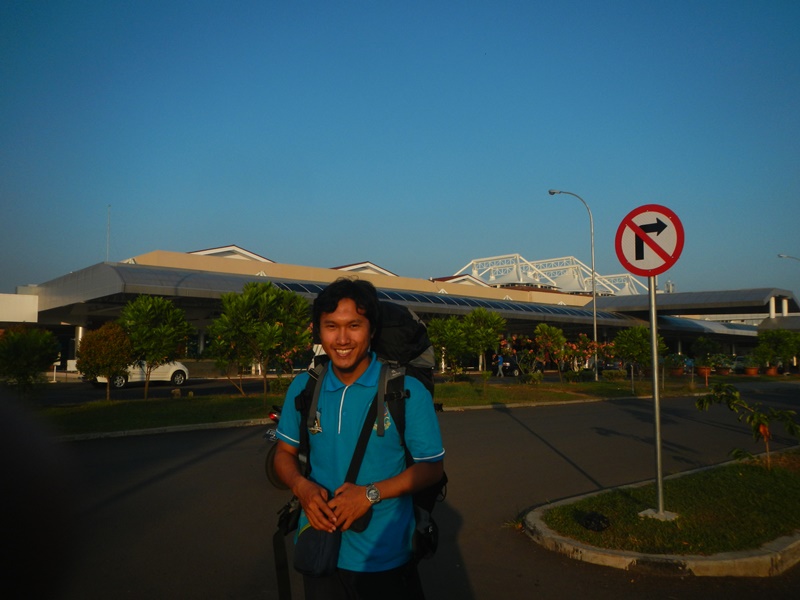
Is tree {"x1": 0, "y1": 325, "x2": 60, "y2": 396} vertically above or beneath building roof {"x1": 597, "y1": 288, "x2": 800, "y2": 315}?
beneath

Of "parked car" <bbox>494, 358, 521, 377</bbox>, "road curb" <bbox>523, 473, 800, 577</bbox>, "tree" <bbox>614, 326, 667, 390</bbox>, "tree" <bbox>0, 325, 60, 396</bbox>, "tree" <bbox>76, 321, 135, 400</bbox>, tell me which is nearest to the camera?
"road curb" <bbox>523, 473, 800, 577</bbox>

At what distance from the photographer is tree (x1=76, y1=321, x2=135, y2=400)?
690 inches

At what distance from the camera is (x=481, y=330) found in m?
29.0

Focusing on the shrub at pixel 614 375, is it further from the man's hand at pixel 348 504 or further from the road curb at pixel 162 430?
the man's hand at pixel 348 504

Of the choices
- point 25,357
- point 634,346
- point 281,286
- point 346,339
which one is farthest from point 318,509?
point 281,286

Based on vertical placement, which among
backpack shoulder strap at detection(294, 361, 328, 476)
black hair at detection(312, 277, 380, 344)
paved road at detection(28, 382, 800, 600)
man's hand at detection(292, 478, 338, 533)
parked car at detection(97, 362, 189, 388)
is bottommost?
paved road at detection(28, 382, 800, 600)

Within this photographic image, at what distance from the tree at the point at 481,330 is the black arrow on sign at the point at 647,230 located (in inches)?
874

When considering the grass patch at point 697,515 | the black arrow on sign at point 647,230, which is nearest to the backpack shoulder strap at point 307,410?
the grass patch at point 697,515

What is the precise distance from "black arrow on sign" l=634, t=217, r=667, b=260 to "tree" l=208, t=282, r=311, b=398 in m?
13.8

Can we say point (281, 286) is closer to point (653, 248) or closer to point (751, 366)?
point (653, 248)

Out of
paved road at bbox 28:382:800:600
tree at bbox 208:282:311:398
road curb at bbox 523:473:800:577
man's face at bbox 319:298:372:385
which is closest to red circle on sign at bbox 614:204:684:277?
road curb at bbox 523:473:800:577

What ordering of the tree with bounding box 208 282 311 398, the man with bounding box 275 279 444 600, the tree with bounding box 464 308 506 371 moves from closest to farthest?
the man with bounding box 275 279 444 600, the tree with bounding box 208 282 311 398, the tree with bounding box 464 308 506 371

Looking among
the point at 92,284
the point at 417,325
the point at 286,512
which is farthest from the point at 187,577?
the point at 92,284

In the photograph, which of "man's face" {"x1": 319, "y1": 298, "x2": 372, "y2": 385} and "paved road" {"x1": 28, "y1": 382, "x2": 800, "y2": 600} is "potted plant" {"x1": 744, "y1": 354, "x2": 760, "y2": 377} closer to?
"paved road" {"x1": 28, "y1": 382, "x2": 800, "y2": 600}
